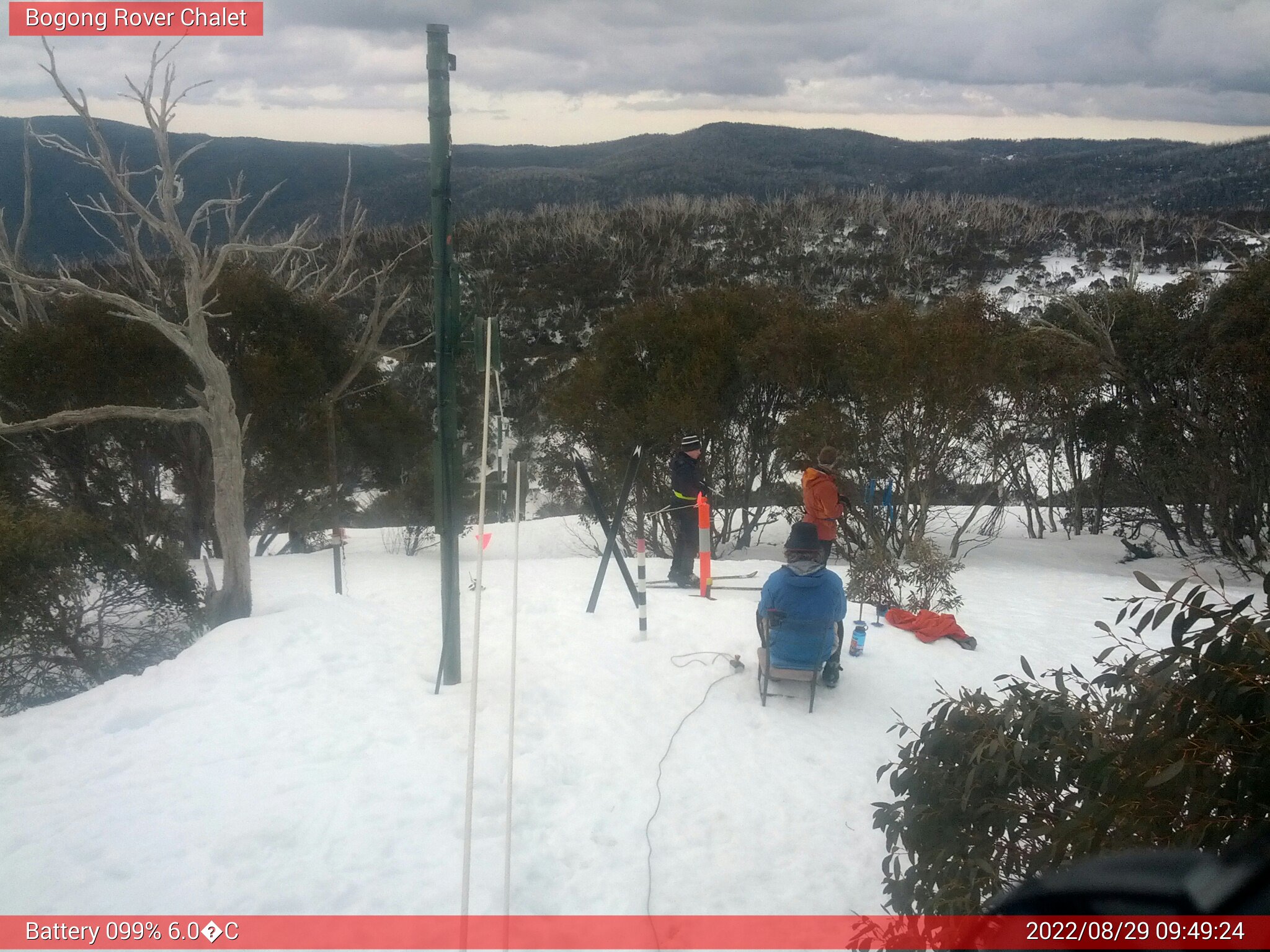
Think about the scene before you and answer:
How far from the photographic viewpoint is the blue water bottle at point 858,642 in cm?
679

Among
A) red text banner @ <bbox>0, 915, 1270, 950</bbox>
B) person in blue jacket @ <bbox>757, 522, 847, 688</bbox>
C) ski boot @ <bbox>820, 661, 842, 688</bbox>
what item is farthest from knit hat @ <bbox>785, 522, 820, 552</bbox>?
red text banner @ <bbox>0, 915, 1270, 950</bbox>

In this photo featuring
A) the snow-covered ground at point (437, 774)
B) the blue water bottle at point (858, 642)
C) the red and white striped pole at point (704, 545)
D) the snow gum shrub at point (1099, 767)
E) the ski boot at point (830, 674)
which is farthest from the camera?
the red and white striped pole at point (704, 545)

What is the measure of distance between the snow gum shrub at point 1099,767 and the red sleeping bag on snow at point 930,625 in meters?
4.59

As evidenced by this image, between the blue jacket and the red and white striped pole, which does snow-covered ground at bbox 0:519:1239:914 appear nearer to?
the blue jacket

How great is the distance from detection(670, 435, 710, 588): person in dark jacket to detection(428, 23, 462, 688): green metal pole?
148 inches

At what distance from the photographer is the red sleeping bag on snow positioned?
730 centimetres

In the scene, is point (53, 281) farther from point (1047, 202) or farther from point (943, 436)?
point (1047, 202)

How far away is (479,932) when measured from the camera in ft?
11.0

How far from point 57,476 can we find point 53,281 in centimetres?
893

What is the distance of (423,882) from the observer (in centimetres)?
355

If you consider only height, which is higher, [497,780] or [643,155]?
[643,155]

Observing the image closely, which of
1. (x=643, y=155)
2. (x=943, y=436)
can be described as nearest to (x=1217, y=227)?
(x=943, y=436)

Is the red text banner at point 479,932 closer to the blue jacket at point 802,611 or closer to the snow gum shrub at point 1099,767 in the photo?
the snow gum shrub at point 1099,767

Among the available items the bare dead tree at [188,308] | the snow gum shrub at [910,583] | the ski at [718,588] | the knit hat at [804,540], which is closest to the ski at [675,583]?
the ski at [718,588]
